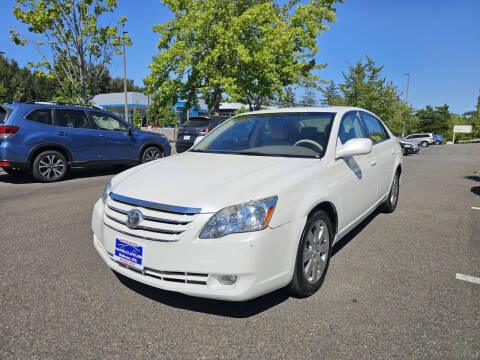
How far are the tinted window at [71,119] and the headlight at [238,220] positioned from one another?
714 cm

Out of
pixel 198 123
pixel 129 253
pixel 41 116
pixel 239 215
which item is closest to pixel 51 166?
pixel 41 116

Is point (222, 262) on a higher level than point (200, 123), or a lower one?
lower

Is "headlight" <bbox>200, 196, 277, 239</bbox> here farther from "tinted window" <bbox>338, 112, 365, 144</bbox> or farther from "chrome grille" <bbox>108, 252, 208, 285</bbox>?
"tinted window" <bbox>338, 112, 365, 144</bbox>

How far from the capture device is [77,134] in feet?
27.0

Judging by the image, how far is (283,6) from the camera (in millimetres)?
25328

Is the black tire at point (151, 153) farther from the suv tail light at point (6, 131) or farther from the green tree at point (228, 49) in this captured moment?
the green tree at point (228, 49)

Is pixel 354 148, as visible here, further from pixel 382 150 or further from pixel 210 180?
pixel 382 150

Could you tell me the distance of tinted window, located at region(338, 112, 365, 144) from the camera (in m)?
3.53

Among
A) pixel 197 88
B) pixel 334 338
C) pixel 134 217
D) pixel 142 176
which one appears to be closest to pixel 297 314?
pixel 334 338

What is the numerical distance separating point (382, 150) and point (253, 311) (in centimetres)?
300

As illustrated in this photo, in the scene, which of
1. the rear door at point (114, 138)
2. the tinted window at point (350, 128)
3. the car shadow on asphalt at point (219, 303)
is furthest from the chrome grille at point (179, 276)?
the rear door at point (114, 138)

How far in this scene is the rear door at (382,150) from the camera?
4.41 m

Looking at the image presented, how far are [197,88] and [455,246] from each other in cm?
1869

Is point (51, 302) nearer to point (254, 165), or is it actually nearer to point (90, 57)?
point (254, 165)
